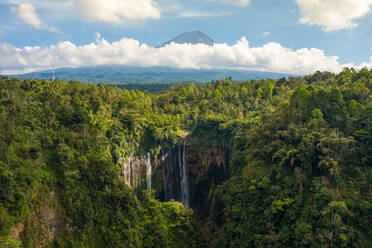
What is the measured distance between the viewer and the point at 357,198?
15.4 m

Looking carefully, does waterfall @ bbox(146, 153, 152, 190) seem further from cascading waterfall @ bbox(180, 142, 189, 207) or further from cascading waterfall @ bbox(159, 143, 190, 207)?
cascading waterfall @ bbox(180, 142, 189, 207)

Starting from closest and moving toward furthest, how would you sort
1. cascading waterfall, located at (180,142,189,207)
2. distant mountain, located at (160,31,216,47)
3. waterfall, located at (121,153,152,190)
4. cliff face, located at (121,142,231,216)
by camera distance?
waterfall, located at (121,153,152,190)
cliff face, located at (121,142,231,216)
cascading waterfall, located at (180,142,189,207)
distant mountain, located at (160,31,216,47)

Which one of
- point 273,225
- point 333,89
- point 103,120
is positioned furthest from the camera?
point 103,120

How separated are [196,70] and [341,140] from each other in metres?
183

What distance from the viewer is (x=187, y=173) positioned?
30.2 meters

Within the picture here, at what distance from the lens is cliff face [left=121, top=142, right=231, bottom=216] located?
2773 cm

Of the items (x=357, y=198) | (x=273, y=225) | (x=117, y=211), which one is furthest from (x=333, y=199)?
(x=117, y=211)

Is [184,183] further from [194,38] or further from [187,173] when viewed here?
[194,38]

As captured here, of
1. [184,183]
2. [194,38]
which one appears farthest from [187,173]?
[194,38]

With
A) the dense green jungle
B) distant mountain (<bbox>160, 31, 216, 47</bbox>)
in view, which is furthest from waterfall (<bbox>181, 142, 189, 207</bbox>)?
distant mountain (<bbox>160, 31, 216, 47</bbox>)

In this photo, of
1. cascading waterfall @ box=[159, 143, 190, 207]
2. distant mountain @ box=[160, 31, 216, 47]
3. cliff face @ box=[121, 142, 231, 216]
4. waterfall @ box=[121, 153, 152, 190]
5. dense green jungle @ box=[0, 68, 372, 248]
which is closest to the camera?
dense green jungle @ box=[0, 68, 372, 248]

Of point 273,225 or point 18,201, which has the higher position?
point 18,201

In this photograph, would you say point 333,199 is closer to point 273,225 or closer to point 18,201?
point 273,225

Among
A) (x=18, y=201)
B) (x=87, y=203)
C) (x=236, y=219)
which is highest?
(x=18, y=201)
